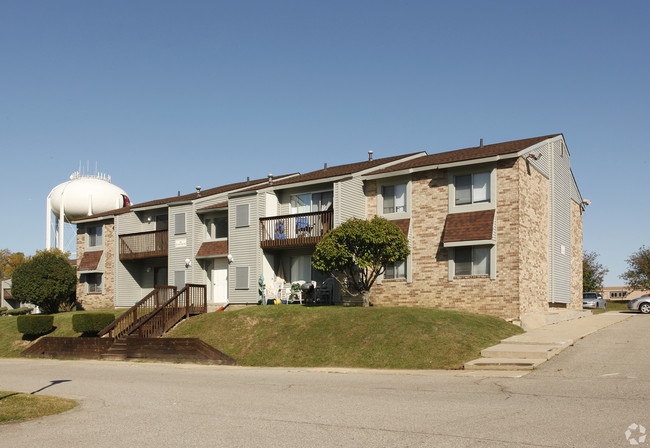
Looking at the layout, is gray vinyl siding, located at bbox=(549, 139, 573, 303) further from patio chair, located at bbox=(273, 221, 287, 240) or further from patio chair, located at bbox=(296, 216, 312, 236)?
patio chair, located at bbox=(273, 221, 287, 240)

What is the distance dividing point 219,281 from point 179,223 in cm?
397

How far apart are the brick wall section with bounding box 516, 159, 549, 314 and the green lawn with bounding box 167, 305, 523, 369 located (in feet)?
8.69

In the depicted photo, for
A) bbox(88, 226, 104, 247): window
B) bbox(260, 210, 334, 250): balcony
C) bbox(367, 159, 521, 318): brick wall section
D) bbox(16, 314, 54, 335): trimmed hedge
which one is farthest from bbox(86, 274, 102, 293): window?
bbox(367, 159, 521, 318): brick wall section

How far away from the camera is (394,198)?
91.2 feet

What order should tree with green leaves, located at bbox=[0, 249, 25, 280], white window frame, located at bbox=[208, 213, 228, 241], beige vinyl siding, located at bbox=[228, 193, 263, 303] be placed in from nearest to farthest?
beige vinyl siding, located at bbox=[228, 193, 263, 303]
white window frame, located at bbox=[208, 213, 228, 241]
tree with green leaves, located at bbox=[0, 249, 25, 280]

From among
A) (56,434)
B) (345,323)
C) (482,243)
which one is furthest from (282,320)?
(56,434)

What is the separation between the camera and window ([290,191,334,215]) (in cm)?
3023

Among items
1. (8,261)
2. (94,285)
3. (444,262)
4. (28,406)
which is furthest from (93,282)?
(8,261)

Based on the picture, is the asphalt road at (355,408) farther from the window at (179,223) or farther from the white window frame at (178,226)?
the window at (179,223)

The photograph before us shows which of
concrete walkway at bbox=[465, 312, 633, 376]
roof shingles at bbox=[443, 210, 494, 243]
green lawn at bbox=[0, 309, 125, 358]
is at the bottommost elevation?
green lawn at bbox=[0, 309, 125, 358]

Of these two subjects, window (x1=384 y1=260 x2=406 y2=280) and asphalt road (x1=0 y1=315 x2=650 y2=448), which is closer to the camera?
asphalt road (x1=0 y1=315 x2=650 y2=448)

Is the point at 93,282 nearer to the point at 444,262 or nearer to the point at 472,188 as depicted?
the point at 444,262

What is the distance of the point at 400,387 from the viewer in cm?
1372

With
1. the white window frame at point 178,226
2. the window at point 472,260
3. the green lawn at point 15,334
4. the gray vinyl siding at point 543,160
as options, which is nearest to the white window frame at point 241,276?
the white window frame at point 178,226
